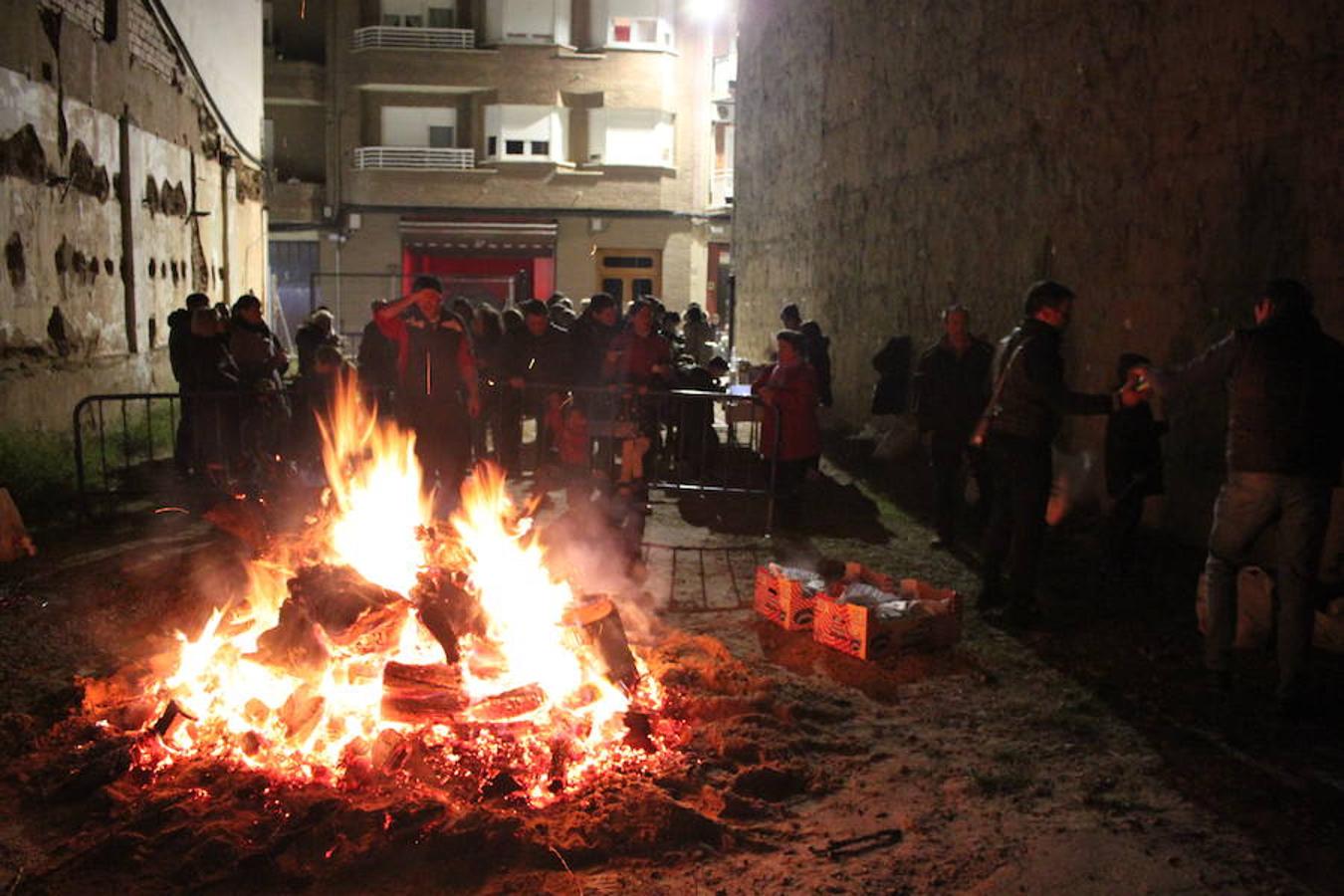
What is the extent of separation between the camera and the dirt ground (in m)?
4.16

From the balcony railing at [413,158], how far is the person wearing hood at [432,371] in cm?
2829

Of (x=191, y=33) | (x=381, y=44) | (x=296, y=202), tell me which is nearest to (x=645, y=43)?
(x=381, y=44)

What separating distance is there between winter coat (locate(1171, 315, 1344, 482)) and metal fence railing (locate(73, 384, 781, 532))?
451 cm

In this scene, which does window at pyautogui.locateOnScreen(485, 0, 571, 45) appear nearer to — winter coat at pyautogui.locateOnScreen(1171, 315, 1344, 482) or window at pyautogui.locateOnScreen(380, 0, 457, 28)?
window at pyautogui.locateOnScreen(380, 0, 457, 28)

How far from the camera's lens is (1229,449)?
5824mm

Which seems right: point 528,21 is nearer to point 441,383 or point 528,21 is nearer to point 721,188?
point 721,188

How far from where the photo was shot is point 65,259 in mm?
12094

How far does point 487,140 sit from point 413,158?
2496 mm

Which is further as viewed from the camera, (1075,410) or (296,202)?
(296,202)

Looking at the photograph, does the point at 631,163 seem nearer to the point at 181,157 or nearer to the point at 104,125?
the point at 181,157

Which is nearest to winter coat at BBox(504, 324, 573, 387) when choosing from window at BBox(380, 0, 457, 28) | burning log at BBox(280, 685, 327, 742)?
burning log at BBox(280, 685, 327, 742)

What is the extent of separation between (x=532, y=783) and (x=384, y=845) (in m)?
0.73

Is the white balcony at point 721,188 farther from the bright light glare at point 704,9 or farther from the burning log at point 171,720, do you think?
the burning log at point 171,720

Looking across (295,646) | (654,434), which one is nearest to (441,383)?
(654,434)
